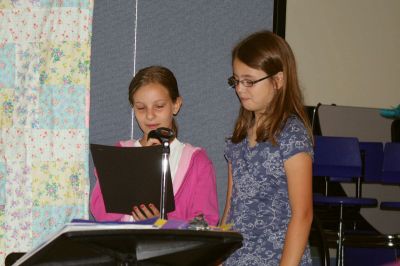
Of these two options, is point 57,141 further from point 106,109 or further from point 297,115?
point 297,115

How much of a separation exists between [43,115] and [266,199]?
1.10 metres

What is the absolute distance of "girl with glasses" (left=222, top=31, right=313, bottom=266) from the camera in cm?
221

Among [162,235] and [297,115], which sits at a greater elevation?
[297,115]

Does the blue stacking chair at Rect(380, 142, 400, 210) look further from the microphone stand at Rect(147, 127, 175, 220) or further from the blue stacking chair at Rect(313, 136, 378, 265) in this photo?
the microphone stand at Rect(147, 127, 175, 220)

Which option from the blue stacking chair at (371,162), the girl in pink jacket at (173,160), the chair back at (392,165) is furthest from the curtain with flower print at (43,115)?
the blue stacking chair at (371,162)

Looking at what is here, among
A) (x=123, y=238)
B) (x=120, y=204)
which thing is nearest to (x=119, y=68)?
(x=120, y=204)

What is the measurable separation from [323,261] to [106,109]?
187 centimetres

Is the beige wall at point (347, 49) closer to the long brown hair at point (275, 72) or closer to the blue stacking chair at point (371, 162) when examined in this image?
the blue stacking chair at point (371, 162)

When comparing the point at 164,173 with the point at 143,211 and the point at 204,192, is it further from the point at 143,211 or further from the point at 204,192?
the point at 204,192

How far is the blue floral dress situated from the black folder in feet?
0.81

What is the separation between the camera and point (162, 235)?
1.60 metres

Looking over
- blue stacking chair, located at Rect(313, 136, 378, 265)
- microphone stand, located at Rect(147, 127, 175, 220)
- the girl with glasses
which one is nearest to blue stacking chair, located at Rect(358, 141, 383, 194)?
blue stacking chair, located at Rect(313, 136, 378, 265)

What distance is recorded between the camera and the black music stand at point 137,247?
158 cm

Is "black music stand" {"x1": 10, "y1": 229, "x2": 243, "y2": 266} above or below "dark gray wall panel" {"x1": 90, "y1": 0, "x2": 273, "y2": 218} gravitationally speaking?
below
